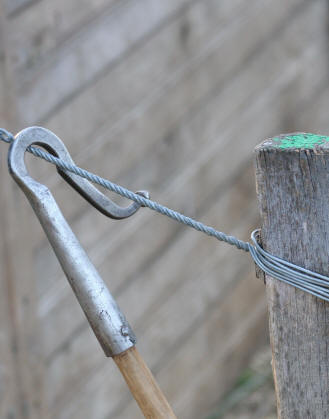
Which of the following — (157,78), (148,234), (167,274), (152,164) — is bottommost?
(167,274)

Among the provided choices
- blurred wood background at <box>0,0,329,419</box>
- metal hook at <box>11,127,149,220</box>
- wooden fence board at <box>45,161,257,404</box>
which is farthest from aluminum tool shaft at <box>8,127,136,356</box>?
wooden fence board at <box>45,161,257,404</box>

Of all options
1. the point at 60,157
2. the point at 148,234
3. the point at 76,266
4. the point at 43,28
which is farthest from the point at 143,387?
the point at 148,234

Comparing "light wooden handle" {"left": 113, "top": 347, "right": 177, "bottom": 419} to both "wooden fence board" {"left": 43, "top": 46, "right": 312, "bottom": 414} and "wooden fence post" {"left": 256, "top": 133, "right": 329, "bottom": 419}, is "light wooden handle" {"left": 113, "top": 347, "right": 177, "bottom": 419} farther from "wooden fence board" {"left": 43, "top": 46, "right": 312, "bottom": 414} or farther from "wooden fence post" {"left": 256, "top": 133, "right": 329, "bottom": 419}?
"wooden fence board" {"left": 43, "top": 46, "right": 312, "bottom": 414}

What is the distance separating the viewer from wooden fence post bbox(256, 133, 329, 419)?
2.95 feet

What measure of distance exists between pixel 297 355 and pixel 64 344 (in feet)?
4.72

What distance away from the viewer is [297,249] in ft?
3.05

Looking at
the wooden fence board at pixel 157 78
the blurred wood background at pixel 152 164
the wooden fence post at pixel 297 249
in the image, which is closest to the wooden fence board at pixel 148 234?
the blurred wood background at pixel 152 164

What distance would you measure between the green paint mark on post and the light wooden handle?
339mm

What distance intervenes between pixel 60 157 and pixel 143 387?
0.34 metres

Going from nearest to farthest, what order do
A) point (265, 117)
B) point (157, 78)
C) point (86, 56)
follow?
point (86, 56) < point (157, 78) < point (265, 117)

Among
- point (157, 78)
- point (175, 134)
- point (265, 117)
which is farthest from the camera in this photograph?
point (265, 117)

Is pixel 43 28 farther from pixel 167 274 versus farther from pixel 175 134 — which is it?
pixel 167 274

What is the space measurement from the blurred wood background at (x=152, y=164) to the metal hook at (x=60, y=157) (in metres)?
0.97

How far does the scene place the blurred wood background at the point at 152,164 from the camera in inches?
81.7
